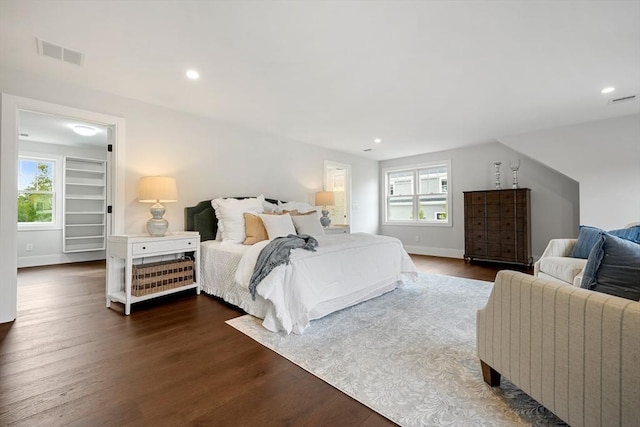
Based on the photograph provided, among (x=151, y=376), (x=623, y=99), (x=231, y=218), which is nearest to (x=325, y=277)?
(x=151, y=376)

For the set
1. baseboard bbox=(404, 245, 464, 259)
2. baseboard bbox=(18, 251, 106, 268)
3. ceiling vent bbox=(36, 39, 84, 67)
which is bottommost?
baseboard bbox=(18, 251, 106, 268)

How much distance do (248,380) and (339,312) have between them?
1295 mm

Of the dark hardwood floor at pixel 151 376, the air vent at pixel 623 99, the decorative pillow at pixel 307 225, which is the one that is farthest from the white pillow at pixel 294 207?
the air vent at pixel 623 99

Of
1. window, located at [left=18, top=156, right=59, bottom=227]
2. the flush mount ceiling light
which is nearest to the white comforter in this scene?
the flush mount ceiling light

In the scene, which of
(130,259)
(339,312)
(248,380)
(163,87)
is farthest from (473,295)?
(163,87)

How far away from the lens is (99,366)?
1882 millimetres

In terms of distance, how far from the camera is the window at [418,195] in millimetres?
6469

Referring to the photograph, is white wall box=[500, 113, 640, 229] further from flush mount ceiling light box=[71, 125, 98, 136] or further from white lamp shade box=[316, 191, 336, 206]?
flush mount ceiling light box=[71, 125, 98, 136]

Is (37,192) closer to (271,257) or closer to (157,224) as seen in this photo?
(157,224)

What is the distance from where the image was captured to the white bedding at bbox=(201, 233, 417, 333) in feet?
7.98

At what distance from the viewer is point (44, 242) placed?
18.5ft

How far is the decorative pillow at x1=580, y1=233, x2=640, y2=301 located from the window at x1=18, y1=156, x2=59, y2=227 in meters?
7.96

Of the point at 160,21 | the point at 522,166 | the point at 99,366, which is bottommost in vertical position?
the point at 99,366

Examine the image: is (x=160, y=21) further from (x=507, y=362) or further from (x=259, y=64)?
(x=507, y=362)
